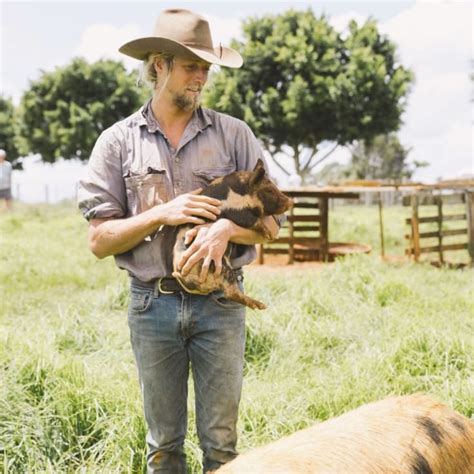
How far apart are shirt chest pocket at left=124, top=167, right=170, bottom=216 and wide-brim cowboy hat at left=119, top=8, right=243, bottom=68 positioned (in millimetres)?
489

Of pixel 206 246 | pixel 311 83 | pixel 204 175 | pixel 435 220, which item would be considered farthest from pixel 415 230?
pixel 311 83

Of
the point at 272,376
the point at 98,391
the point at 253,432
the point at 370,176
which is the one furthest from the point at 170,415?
the point at 370,176

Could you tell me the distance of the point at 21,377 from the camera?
167 inches

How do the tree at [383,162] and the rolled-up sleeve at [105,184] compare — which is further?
the tree at [383,162]

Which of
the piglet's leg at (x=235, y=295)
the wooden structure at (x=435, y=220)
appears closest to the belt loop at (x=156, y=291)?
the piglet's leg at (x=235, y=295)

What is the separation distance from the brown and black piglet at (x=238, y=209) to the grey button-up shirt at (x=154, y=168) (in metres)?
0.12

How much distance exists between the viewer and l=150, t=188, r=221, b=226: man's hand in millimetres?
2375

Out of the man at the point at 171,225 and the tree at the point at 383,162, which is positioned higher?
the tree at the point at 383,162

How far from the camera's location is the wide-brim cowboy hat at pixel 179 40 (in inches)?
99.7

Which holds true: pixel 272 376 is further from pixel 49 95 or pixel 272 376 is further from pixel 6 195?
pixel 49 95

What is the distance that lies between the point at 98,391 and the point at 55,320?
240 cm

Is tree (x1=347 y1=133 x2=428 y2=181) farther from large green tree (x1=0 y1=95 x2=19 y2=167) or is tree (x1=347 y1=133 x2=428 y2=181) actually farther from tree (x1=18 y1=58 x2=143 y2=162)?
large green tree (x1=0 y1=95 x2=19 y2=167)

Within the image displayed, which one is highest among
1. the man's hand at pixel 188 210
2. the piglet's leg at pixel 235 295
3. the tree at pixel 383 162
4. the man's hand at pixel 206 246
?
the tree at pixel 383 162

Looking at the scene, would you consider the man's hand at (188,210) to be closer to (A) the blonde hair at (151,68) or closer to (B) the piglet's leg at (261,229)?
(B) the piglet's leg at (261,229)
